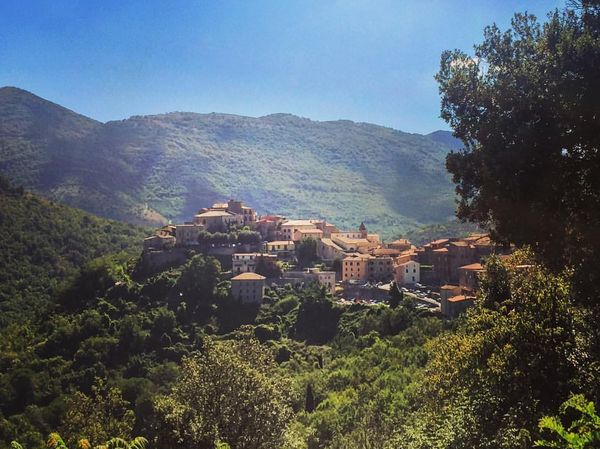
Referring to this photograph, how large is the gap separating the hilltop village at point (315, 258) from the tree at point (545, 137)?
41.1 meters

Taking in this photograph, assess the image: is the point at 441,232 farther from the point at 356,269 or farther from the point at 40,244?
the point at 40,244

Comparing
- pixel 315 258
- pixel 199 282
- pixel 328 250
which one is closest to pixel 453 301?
pixel 328 250

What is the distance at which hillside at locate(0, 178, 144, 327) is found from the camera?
82.2 meters

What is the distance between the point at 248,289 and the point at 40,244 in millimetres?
45869

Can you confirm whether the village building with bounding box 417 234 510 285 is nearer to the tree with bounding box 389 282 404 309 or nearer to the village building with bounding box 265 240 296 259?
the tree with bounding box 389 282 404 309

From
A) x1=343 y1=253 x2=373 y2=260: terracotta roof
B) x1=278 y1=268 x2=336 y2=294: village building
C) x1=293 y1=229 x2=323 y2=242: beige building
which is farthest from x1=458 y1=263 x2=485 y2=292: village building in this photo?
x1=293 y1=229 x2=323 y2=242: beige building

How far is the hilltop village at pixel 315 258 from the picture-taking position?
6600 cm

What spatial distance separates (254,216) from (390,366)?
2031 inches

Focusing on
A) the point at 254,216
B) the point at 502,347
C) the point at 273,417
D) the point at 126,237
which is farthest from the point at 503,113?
the point at 126,237

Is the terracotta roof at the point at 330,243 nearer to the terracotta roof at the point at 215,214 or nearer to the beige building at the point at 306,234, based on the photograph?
the beige building at the point at 306,234

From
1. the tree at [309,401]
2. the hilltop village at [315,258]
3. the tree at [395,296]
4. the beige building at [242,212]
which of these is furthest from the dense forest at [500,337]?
the beige building at [242,212]

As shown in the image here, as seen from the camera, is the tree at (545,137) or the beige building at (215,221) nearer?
the tree at (545,137)

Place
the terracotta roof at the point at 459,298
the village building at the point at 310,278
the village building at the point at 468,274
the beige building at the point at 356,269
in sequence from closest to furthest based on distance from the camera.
→ 1. the terracotta roof at the point at 459,298
2. the village building at the point at 468,274
3. the village building at the point at 310,278
4. the beige building at the point at 356,269

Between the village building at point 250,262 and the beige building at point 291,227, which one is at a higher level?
the beige building at point 291,227
